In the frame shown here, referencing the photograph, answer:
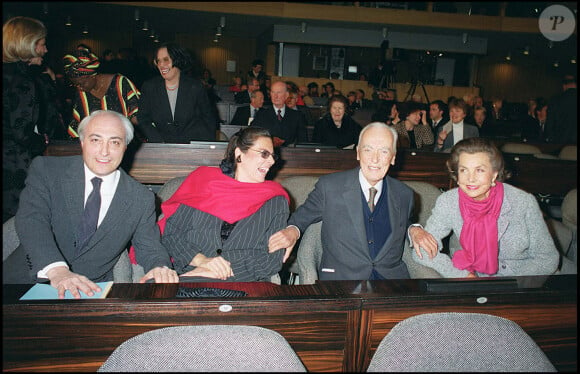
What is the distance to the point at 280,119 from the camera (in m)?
4.16

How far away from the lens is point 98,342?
1073 millimetres

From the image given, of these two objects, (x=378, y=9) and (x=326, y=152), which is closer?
(x=326, y=152)

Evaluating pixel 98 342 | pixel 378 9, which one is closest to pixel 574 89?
pixel 98 342

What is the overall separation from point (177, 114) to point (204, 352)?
9.08 feet

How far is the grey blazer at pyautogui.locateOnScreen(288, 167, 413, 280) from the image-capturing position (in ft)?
6.70

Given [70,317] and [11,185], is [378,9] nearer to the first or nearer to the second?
[11,185]

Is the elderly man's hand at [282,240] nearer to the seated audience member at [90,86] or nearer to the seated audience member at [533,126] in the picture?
the seated audience member at [90,86]

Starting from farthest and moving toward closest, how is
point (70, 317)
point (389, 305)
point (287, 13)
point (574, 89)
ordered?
1. point (287, 13)
2. point (574, 89)
3. point (389, 305)
4. point (70, 317)

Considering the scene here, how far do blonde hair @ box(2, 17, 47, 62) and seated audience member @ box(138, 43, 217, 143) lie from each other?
2.73ft

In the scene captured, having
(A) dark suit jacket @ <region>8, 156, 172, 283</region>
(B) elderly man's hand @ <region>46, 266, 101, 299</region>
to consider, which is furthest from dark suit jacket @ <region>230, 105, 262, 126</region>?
(B) elderly man's hand @ <region>46, 266, 101, 299</region>

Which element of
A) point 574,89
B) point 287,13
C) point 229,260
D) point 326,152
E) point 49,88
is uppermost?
point 287,13

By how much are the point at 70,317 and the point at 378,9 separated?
12423 mm

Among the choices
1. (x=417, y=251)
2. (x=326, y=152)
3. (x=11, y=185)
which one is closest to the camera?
(x=417, y=251)

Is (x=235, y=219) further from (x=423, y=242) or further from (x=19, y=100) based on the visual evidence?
(x=19, y=100)
